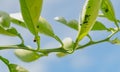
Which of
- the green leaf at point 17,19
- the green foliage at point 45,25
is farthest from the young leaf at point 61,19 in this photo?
the green leaf at point 17,19

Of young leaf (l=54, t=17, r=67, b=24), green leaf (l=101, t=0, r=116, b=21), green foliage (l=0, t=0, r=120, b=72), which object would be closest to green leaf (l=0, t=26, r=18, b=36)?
green foliage (l=0, t=0, r=120, b=72)

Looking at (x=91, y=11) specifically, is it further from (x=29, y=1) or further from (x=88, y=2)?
(x=29, y=1)

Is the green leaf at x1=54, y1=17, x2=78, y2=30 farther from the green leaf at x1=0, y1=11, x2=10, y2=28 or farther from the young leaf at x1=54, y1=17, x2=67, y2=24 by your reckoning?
the green leaf at x1=0, y1=11, x2=10, y2=28

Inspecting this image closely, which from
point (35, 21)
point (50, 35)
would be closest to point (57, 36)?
point (50, 35)

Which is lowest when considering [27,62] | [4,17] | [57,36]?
[27,62]

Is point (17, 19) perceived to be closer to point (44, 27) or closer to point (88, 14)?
point (44, 27)

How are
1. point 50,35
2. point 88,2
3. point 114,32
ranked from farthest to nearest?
point 114,32, point 50,35, point 88,2

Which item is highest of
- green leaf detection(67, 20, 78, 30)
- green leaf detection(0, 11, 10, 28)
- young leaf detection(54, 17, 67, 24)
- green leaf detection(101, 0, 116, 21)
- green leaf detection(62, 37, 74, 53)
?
green leaf detection(0, 11, 10, 28)

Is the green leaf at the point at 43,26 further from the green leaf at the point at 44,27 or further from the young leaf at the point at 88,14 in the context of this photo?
the young leaf at the point at 88,14
